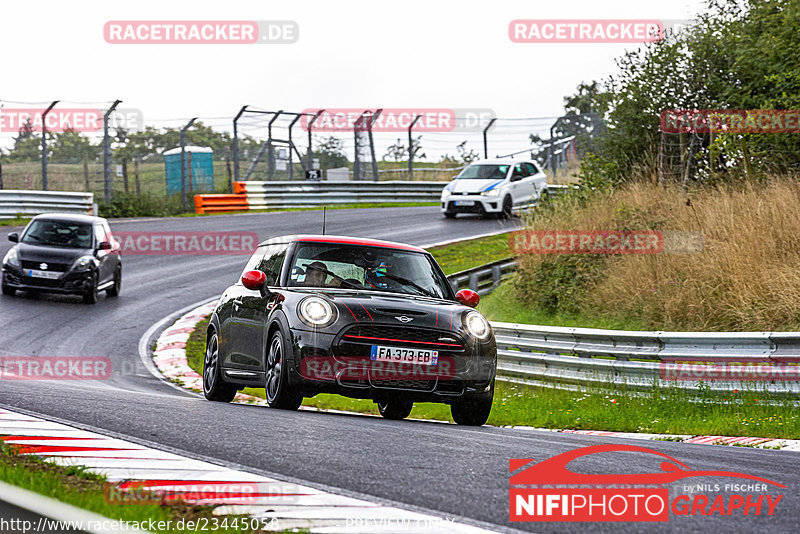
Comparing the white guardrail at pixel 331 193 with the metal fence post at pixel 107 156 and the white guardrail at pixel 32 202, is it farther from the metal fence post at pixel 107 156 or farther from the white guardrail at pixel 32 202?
the white guardrail at pixel 32 202

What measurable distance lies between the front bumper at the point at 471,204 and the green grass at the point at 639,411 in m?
16.7

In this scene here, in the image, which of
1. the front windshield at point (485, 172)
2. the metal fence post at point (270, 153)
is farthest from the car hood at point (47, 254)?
the metal fence post at point (270, 153)

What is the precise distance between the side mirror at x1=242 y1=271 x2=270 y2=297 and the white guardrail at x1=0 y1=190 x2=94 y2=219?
20758mm

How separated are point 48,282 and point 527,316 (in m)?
8.50

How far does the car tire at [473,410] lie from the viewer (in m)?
8.35

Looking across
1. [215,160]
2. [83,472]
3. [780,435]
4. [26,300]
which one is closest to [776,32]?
[780,435]

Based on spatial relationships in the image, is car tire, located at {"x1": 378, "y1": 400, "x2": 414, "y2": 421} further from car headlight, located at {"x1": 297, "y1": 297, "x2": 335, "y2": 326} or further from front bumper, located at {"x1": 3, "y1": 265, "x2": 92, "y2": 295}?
front bumper, located at {"x1": 3, "y1": 265, "x2": 92, "y2": 295}

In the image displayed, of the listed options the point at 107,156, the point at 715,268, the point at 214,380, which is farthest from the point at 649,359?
the point at 107,156

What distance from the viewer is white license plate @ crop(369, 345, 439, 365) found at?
307 inches

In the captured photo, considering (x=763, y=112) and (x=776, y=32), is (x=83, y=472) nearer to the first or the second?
(x=763, y=112)

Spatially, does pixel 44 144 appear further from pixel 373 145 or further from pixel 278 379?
pixel 278 379

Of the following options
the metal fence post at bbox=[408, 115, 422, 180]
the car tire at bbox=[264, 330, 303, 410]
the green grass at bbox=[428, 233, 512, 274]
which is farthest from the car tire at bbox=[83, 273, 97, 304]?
the metal fence post at bbox=[408, 115, 422, 180]

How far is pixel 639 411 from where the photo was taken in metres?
9.97

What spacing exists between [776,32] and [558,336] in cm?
835
